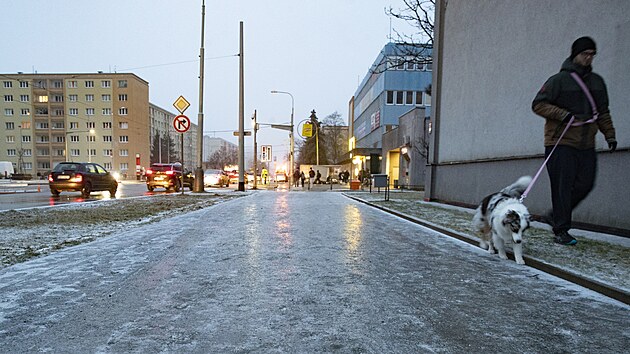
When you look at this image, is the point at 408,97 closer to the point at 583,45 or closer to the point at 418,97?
the point at 418,97

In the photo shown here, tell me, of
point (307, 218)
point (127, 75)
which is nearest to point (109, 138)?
point (127, 75)

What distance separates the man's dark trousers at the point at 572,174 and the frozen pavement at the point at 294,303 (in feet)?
4.31

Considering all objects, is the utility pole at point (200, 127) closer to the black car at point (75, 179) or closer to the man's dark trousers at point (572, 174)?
the black car at point (75, 179)

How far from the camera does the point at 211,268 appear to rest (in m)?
4.16

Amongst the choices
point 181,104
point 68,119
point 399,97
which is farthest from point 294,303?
point 68,119

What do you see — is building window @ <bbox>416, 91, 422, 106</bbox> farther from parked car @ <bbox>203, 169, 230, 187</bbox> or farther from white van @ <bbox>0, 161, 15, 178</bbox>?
white van @ <bbox>0, 161, 15, 178</bbox>

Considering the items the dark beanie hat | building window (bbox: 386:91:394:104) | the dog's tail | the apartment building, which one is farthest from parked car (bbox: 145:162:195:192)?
the apartment building

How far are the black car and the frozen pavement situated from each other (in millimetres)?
12726

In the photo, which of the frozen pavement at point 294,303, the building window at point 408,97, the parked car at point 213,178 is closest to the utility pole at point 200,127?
the parked car at point 213,178

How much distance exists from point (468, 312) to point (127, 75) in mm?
83689

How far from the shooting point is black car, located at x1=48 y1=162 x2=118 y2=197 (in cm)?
1568

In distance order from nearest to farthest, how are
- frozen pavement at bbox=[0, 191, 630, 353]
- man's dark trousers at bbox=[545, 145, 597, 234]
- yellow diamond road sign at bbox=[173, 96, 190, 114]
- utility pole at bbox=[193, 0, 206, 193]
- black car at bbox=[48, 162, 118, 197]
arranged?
frozen pavement at bbox=[0, 191, 630, 353]
man's dark trousers at bbox=[545, 145, 597, 234]
black car at bbox=[48, 162, 118, 197]
yellow diamond road sign at bbox=[173, 96, 190, 114]
utility pole at bbox=[193, 0, 206, 193]

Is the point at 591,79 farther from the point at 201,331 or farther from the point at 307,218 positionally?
the point at 307,218

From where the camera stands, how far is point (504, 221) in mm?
4359
